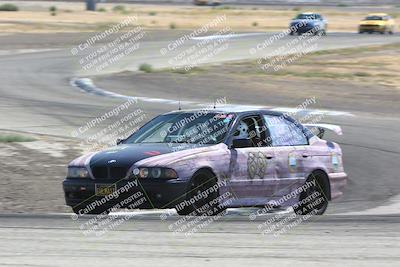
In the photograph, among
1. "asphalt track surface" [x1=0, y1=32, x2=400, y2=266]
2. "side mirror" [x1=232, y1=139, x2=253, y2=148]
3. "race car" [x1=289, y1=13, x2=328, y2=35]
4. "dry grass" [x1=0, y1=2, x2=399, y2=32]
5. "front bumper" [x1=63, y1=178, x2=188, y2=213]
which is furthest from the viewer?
"dry grass" [x1=0, y1=2, x2=399, y2=32]

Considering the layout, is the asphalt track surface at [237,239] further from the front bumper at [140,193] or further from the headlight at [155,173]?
the headlight at [155,173]

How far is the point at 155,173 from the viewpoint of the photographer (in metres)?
10.1

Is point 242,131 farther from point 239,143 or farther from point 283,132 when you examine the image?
point 283,132

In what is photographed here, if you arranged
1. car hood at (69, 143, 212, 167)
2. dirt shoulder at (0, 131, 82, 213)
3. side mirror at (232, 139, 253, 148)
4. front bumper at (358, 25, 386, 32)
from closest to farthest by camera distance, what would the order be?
1. car hood at (69, 143, 212, 167)
2. side mirror at (232, 139, 253, 148)
3. dirt shoulder at (0, 131, 82, 213)
4. front bumper at (358, 25, 386, 32)

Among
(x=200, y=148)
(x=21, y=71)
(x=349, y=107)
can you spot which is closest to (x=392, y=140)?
(x=349, y=107)

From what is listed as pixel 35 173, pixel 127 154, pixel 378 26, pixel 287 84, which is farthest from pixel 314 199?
pixel 378 26

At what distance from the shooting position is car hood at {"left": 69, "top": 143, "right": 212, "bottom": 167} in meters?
10.2

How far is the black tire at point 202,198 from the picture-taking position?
10.0m

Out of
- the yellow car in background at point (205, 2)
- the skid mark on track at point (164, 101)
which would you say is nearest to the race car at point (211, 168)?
the skid mark on track at point (164, 101)

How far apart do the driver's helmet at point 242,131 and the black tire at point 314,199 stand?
1.03m

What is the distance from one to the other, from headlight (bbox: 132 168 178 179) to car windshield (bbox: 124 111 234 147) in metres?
0.86

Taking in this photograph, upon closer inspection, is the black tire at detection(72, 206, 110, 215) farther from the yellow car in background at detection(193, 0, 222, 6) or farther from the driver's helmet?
the yellow car in background at detection(193, 0, 222, 6)

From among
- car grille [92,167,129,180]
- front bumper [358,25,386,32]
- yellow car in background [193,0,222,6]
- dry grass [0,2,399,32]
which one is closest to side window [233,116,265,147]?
car grille [92,167,129,180]

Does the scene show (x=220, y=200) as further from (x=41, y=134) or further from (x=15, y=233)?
(x=41, y=134)
